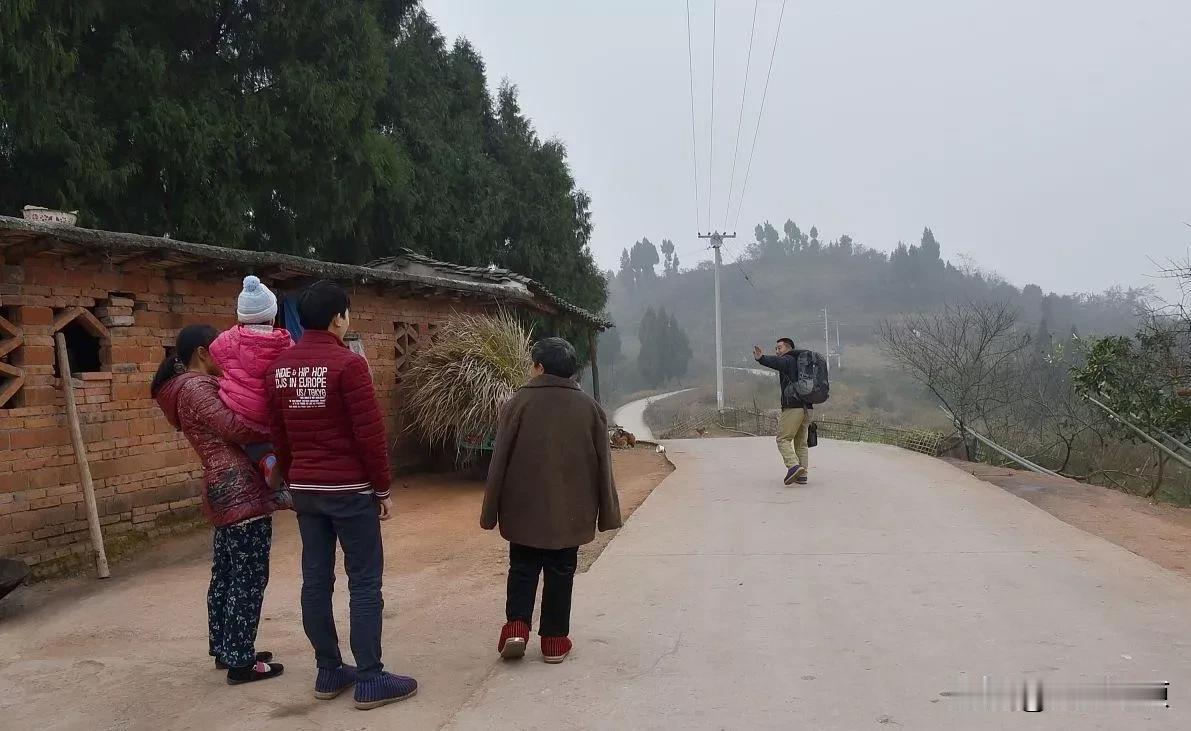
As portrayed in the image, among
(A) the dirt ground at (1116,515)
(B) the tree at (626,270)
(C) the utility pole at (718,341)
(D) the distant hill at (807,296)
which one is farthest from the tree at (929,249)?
(A) the dirt ground at (1116,515)

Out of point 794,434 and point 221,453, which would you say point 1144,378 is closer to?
point 794,434

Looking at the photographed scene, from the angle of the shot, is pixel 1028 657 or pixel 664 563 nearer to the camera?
pixel 1028 657

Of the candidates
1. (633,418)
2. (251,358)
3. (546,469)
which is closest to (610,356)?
(633,418)

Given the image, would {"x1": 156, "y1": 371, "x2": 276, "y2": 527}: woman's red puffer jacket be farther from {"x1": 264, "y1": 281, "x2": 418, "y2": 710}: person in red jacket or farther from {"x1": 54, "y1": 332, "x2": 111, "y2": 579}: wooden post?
{"x1": 54, "y1": 332, "x2": 111, "y2": 579}: wooden post

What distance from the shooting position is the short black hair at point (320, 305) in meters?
3.47

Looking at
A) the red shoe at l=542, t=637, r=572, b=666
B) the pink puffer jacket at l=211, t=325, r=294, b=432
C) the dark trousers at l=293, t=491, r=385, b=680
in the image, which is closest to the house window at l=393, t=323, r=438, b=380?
the pink puffer jacket at l=211, t=325, r=294, b=432

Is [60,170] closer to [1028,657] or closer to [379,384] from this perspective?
[379,384]

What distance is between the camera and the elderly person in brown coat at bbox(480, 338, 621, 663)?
3.87 metres

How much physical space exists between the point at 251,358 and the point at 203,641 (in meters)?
1.89

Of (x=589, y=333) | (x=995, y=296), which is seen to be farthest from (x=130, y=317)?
(x=995, y=296)

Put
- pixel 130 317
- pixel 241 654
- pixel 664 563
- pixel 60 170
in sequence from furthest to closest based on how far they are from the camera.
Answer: pixel 60 170 < pixel 130 317 < pixel 664 563 < pixel 241 654

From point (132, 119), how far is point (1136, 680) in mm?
11852

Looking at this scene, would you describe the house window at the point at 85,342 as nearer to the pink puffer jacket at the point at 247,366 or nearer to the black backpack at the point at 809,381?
the pink puffer jacket at the point at 247,366

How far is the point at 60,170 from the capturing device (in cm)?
1006
